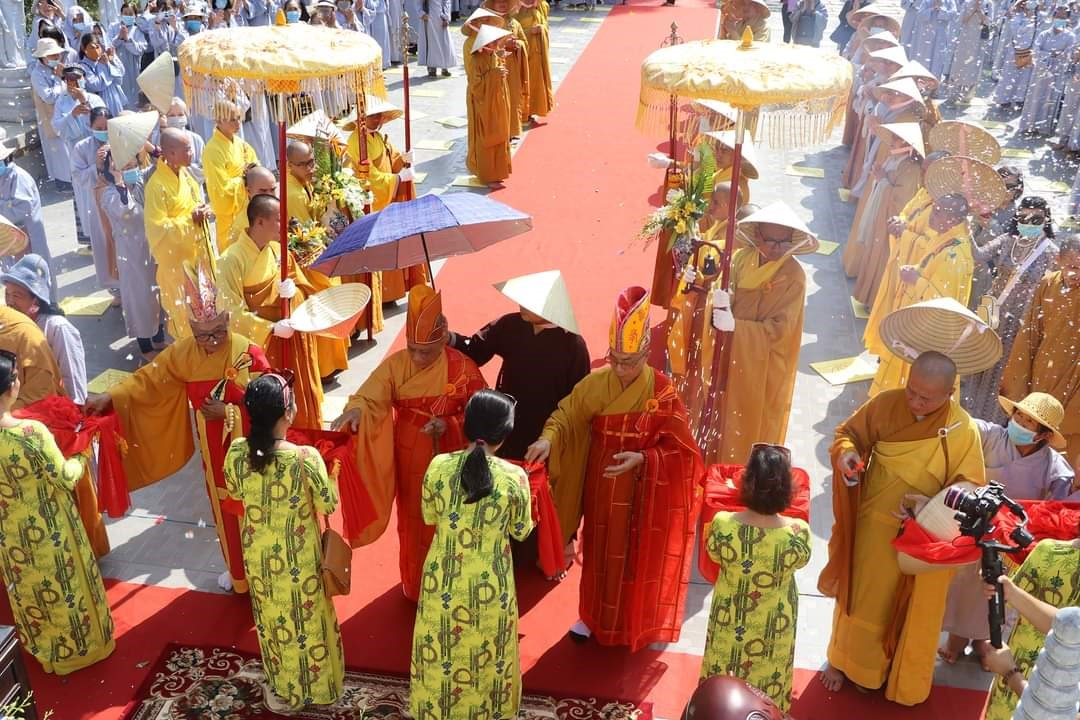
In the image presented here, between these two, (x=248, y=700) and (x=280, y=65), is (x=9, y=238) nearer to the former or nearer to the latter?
(x=280, y=65)

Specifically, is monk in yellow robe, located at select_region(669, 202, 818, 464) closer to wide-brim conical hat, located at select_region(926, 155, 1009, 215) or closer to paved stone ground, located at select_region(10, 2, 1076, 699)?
paved stone ground, located at select_region(10, 2, 1076, 699)

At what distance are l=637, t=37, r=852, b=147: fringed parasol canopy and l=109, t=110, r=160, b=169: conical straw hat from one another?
401 centimetres

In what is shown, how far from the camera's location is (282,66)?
17.3ft

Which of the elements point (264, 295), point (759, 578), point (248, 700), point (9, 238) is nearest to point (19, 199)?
point (9, 238)

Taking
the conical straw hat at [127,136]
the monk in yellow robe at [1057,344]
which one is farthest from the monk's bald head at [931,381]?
the conical straw hat at [127,136]

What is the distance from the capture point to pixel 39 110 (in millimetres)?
11773

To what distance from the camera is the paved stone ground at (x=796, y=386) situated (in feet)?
18.5

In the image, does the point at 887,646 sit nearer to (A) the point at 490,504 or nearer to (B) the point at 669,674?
(B) the point at 669,674

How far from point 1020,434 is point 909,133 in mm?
4289

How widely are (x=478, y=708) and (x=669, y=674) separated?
115 cm

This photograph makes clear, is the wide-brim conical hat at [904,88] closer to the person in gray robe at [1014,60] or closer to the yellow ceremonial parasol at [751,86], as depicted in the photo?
the yellow ceremonial parasol at [751,86]

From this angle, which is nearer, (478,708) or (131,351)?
(478,708)

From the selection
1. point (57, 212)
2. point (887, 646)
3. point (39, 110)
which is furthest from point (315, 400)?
point (39, 110)

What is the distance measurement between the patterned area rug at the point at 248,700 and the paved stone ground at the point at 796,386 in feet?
2.13
